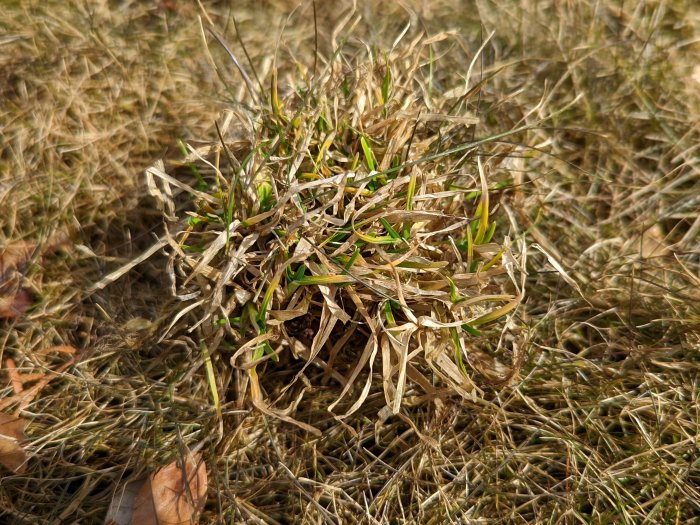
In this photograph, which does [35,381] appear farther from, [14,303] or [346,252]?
[346,252]

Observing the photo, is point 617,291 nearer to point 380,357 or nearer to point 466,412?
point 466,412

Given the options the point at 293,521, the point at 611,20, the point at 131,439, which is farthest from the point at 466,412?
the point at 611,20

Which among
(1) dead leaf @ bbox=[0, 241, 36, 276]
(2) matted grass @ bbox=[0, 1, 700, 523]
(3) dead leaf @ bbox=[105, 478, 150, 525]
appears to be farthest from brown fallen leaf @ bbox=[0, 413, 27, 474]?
(1) dead leaf @ bbox=[0, 241, 36, 276]

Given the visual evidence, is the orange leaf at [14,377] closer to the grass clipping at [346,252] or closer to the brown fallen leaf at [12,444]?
the brown fallen leaf at [12,444]

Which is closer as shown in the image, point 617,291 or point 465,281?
point 465,281

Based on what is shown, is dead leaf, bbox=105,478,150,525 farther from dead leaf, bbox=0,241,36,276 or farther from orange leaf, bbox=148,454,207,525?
dead leaf, bbox=0,241,36,276

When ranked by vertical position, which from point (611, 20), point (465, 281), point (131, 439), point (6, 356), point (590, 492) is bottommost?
point (590, 492)

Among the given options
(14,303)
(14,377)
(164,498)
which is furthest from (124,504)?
(14,303)
